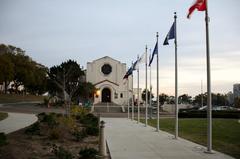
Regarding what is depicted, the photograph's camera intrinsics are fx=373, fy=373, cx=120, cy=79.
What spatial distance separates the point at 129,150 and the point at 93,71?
83047mm

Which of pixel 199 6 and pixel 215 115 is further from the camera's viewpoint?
pixel 215 115

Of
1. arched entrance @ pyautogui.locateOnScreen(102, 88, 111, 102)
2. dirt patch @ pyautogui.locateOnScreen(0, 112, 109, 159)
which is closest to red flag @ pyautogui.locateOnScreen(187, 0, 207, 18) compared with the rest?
dirt patch @ pyautogui.locateOnScreen(0, 112, 109, 159)

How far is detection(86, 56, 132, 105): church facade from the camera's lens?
93.2 m

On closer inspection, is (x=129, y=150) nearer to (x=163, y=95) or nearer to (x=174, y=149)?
(x=174, y=149)

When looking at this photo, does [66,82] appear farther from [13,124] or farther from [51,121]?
[51,121]

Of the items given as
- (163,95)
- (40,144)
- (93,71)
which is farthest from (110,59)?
(40,144)

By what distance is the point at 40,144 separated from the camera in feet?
48.0

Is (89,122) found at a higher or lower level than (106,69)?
lower

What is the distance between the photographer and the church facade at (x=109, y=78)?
93.2m

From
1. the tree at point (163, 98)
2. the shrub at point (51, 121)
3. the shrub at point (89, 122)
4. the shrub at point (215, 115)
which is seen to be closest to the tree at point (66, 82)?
the shrub at point (89, 122)

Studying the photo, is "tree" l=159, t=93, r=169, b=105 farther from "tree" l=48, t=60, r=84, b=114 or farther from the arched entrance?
"tree" l=48, t=60, r=84, b=114

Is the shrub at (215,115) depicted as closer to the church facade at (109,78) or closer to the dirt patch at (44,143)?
the dirt patch at (44,143)

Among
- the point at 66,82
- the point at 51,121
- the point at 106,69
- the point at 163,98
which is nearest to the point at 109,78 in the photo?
the point at 106,69

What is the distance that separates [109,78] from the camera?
97938 millimetres
